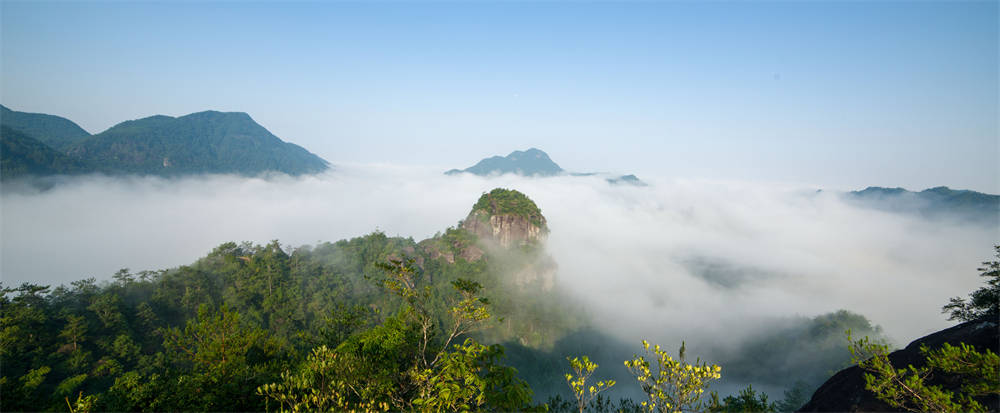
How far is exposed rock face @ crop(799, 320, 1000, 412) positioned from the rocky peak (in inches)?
2782

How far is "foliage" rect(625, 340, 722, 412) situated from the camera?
604cm

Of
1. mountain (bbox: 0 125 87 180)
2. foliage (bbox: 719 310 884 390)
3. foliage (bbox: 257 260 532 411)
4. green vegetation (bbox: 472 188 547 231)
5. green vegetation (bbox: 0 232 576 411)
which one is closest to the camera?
foliage (bbox: 257 260 532 411)

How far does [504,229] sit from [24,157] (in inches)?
7656

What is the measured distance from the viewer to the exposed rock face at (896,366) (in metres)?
10.2

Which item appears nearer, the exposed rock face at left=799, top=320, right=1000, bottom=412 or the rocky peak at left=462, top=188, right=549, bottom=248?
the exposed rock face at left=799, top=320, right=1000, bottom=412

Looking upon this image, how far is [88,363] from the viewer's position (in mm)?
31578

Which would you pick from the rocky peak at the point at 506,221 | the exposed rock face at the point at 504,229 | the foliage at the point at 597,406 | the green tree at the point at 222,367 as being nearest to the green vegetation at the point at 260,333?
the green tree at the point at 222,367

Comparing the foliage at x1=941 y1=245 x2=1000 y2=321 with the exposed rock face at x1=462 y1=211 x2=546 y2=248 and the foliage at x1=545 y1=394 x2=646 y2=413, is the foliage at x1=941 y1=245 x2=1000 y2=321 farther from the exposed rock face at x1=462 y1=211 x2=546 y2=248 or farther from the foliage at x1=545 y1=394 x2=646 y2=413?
the exposed rock face at x1=462 y1=211 x2=546 y2=248

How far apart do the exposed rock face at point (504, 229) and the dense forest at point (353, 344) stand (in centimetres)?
249

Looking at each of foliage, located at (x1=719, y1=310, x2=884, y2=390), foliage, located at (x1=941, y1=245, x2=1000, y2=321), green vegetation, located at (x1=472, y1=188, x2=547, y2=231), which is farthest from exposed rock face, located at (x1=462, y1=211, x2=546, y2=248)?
foliage, located at (x1=941, y1=245, x2=1000, y2=321)

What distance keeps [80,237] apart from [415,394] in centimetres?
25880

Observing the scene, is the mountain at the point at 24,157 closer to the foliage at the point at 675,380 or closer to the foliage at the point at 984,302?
the foliage at the point at 675,380

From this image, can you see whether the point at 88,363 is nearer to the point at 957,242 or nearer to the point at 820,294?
the point at 820,294

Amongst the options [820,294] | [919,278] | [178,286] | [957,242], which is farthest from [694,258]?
[178,286]
